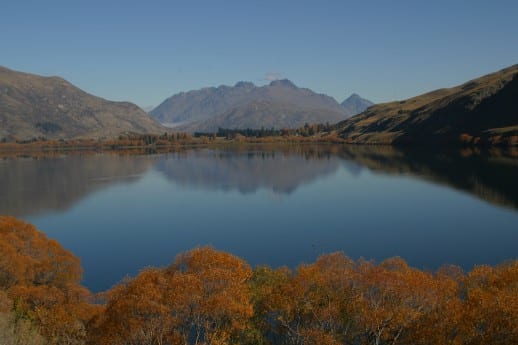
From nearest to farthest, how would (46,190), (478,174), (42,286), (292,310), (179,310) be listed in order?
(179,310), (292,310), (42,286), (478,174), (46,190)

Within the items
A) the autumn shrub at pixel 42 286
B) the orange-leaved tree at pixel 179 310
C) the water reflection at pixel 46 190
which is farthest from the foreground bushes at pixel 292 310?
the water reflection at pixel 46 190

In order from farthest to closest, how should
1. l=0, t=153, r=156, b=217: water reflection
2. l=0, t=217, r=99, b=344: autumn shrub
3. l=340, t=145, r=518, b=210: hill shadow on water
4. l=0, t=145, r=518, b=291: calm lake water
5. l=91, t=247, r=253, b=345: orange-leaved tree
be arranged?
l=0, t=153, r=156, b=217: water reflection → l=340, t=145, r=518, b=210: hill shadow on water → l=0, t=145, r=518, b=291: calm lake water → l=0, t=217, r=99, b=344: autumn shrub → l=91, t=247, r=253, b=345: orange-leaved tree

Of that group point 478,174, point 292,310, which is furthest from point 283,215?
point 478,174

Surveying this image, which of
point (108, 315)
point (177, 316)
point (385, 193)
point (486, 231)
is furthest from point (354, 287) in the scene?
point (385, 193)

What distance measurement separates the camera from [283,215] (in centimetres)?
10969

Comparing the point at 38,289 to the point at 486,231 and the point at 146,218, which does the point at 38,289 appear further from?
the point at 486,231

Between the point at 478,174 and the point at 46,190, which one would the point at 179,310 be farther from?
the point at 478,174

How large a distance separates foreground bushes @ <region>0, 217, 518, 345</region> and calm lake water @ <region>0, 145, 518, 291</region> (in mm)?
28992

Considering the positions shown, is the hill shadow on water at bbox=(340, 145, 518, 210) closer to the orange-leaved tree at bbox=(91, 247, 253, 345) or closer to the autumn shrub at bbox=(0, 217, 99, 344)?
the orange-leaved tree at bbox=(91, 247, 253, 345)

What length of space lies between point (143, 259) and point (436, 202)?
80.1 meters

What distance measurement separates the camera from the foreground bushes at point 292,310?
103ft

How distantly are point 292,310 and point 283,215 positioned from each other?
73.1 meters

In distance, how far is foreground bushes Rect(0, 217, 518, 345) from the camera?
31.3 metres

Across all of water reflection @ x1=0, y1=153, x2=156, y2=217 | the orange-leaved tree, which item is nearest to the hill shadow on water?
the orange-leaved tree
